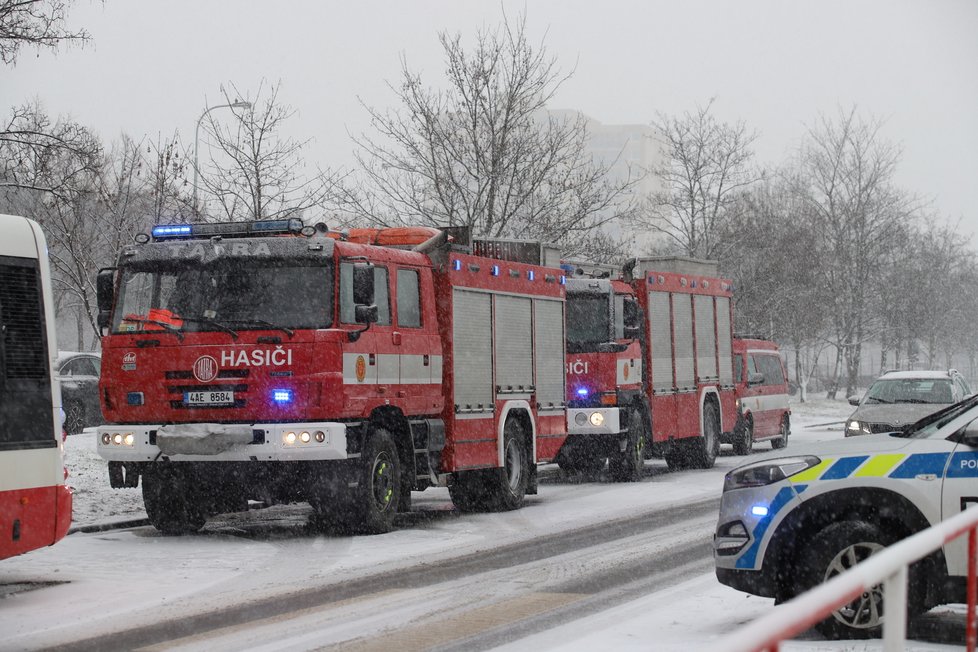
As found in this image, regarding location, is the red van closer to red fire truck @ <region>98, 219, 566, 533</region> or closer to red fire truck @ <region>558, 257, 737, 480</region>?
red fire truck @ <region>558, 257, 737, 480</region>

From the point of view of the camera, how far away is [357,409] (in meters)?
13.2

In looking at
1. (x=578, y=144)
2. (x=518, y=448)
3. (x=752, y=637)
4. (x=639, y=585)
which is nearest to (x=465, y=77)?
(x=578, y=144)

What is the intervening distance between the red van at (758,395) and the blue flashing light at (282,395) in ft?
47.6

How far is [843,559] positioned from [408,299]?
24.7 ft

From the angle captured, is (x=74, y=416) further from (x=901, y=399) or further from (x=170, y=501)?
(x=901, y=399)

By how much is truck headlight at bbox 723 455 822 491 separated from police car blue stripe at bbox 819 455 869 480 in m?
0.11

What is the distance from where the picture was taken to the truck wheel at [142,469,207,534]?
13578 mm

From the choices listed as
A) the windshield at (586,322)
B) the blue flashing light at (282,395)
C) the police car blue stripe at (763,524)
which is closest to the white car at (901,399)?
the windshield at (586,322)

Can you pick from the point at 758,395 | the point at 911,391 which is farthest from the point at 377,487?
the point at 758,395

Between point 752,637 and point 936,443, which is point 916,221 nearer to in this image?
point 936,443

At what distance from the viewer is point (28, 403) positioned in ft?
29.9

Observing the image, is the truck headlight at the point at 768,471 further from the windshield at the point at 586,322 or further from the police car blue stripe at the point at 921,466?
the windshield at the point at 586,322

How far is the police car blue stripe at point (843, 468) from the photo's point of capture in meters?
7.68

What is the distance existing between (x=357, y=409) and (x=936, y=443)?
22.2ft
